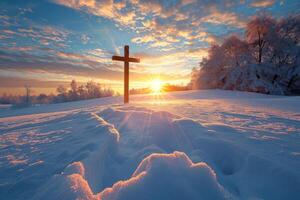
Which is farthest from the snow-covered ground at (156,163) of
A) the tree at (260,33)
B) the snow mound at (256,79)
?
the tree at (260,33)

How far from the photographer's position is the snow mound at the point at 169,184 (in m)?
1.25

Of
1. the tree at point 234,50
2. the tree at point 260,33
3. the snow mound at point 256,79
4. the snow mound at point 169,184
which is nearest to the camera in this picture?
the snow mound at point 169,184

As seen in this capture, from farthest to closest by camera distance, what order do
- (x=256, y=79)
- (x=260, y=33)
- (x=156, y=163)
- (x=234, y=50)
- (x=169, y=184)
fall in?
(x=234, y=50)
(x=260, y=33)
(x=256, y=79)
(x=156, y=163)
(x=169, y=184)

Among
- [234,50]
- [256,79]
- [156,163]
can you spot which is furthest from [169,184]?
[234,50]

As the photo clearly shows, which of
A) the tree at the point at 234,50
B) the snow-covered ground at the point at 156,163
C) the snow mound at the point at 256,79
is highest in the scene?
the tree at the point at 234,50

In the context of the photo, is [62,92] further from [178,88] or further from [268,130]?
[268,130]

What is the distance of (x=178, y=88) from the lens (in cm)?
3366

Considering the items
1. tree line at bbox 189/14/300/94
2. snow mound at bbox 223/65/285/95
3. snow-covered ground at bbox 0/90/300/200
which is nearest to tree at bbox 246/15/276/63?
tree line at bbox 189/14/300/94

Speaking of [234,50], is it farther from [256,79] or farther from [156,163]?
[156,163]

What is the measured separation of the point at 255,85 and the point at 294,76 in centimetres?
478

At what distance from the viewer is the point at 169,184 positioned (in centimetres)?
131

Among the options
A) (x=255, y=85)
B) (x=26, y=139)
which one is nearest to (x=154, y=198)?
(x=26, y=139)

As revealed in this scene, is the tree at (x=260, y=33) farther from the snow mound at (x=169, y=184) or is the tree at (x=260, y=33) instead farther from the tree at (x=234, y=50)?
the snow mound at (x=169, y=184)

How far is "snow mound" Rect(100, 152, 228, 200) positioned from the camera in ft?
4.09
